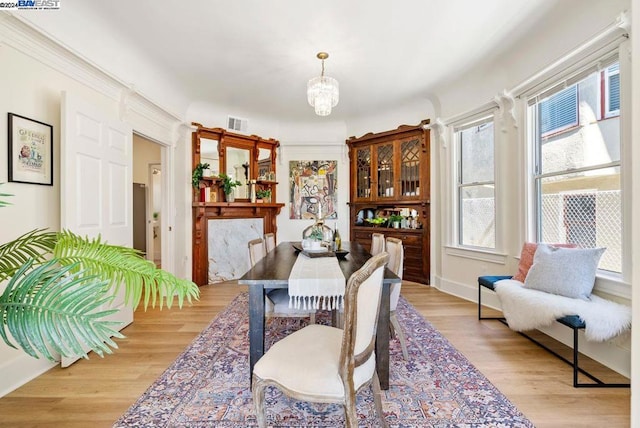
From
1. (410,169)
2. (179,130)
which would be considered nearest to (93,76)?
(179,130)

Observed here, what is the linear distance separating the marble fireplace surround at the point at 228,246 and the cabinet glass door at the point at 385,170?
2.22 m

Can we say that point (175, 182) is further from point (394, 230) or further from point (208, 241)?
point (394, 230)

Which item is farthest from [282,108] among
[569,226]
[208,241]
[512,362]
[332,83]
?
[512,362]

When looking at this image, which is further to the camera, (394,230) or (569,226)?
(394,230)

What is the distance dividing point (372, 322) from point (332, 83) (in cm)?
244

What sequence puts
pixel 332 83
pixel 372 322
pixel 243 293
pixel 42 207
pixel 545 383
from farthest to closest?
pixel 243 293 → pixel 332 83 → pixel 42 207 → pixel 545 383 → pixel 372 322

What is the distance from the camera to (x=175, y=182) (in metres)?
4.40

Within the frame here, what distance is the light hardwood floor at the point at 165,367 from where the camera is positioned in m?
1.69

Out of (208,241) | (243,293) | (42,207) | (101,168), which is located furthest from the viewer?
(208,241)

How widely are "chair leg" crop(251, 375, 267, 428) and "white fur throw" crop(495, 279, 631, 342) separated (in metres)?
2.00

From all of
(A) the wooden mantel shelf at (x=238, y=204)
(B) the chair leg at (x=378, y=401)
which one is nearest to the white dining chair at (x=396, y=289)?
(B) the chair leg at (x=378, y=401)

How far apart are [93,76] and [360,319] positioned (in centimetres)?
309

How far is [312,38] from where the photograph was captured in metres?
2.90

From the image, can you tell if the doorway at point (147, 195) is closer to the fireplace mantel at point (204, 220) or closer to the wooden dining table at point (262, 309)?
the fireplace mantel at point (204, 220)
